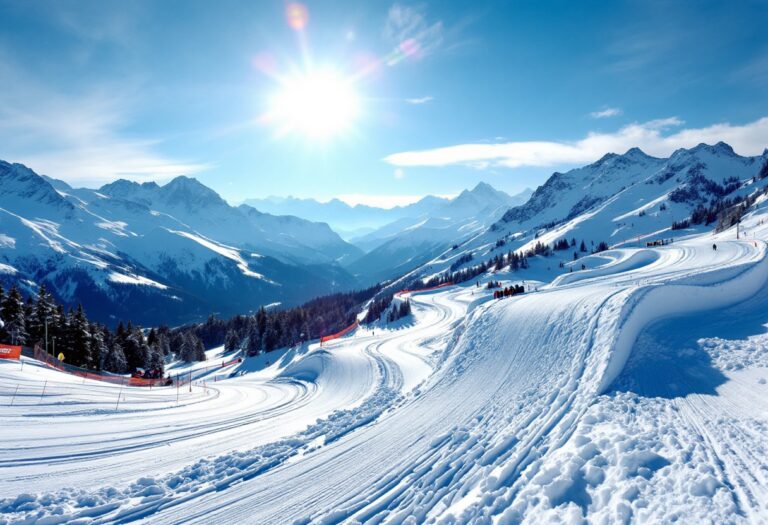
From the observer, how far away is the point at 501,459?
8523 mm

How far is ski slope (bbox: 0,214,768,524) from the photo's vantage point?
7035 millimetres

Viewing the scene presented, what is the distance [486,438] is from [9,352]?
87.3 feet

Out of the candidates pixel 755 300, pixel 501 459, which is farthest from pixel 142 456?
pixel 755 300

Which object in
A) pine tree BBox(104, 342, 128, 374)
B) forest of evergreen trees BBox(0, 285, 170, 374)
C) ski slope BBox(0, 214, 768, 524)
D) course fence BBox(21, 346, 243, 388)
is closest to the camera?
ski slope BBox(0, 214, 768, 524)

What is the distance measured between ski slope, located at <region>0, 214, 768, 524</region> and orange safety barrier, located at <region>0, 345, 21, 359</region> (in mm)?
3509

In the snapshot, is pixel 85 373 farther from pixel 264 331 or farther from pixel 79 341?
pixel 264 331

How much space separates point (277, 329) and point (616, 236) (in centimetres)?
19280

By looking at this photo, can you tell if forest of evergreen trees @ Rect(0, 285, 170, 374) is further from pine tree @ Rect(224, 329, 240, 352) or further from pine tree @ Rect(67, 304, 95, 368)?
pine tree @ Rect(224, 329, 240, 352)

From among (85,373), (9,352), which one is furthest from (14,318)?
(9,352)

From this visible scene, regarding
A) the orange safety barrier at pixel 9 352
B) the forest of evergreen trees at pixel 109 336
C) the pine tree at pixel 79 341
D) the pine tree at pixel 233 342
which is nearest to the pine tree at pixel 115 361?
the forest of evergreen trees at pixel 109 336

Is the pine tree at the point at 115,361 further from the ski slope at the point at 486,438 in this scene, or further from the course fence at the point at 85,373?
the ski slope at the point at 486,438

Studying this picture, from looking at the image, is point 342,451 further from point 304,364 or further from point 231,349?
point 231,349

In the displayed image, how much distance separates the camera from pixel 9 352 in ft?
71.4

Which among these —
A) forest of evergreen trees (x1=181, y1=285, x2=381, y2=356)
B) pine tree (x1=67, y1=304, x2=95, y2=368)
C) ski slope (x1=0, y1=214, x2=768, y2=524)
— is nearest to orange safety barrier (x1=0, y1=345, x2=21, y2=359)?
ski slope (x1=0, y1=214, x2=768, y2=524)
